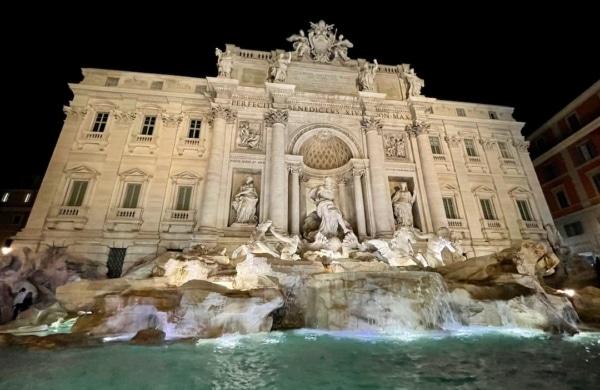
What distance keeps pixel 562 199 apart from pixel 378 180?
1945 cm

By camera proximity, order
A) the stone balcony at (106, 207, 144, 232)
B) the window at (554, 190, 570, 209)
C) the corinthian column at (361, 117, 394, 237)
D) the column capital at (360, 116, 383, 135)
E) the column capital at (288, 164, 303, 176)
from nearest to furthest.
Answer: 1. the stone balcony at (106, 207, 144, 232)
2. the corinthian column at (361, 117, 394, 237)
3. the column capital at (288, 164, 303, 176)
4. the column capital at (360, 116, 383, 135)
5. the window at (554, 190, 570, 209)

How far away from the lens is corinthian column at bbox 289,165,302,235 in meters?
15.6

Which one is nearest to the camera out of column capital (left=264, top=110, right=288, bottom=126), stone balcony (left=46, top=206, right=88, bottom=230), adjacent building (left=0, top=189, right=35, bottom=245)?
stone balcony (left=46, top=206, right=88, bottom=230)

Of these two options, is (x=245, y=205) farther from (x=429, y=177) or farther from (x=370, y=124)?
(x=429, y=177)

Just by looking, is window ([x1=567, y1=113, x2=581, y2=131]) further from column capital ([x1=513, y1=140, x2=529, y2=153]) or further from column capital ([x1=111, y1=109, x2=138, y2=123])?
column capital ([x1=111, y1=109, x2=138, y2=123])

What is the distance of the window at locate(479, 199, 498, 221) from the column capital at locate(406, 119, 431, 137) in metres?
6.39

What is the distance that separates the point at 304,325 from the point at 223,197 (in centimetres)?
957

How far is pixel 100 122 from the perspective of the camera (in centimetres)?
1762

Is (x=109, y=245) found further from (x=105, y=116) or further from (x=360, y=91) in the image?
(x=360, y=91)

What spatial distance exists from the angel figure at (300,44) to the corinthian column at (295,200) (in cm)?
945

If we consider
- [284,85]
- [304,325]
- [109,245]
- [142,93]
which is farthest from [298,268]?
[142,93]

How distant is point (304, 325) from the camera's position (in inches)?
324

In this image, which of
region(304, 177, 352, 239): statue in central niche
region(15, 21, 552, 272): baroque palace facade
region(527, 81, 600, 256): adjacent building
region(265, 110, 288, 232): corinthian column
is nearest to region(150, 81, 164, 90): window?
region(15, 21, 552, 272): baroque palace facade

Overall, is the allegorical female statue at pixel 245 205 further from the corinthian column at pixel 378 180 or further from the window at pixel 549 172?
the window at pixel 549 172
